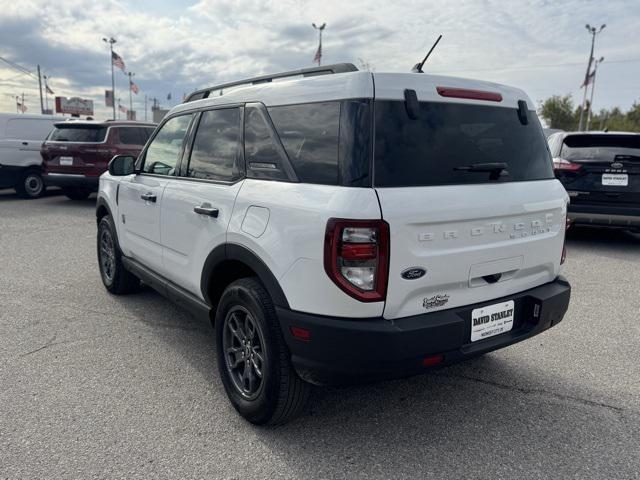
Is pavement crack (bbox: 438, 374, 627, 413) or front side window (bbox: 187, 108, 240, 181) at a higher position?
front side window (bbox: 187, 108, 240, 181)

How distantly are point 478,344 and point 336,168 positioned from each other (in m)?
1.15

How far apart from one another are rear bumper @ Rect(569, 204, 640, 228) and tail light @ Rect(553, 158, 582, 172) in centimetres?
53

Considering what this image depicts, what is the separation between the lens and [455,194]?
7.93ft

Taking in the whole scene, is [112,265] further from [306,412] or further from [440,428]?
[440,428]

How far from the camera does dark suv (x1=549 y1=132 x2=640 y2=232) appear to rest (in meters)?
6.86

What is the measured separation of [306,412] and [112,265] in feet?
9.62

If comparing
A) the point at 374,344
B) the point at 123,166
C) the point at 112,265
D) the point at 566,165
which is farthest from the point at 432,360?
the point at 566,165

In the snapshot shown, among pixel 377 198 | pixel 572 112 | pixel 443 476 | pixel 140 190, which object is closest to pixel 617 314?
pixel 443 476

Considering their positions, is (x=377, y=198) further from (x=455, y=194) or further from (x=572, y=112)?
(x=572, y=112)

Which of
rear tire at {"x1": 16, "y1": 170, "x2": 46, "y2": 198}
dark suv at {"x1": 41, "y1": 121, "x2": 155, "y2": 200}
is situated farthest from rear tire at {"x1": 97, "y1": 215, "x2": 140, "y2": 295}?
rear tire at {"x1": 16, "y1": 170, "x2": 46, "y2": 198}

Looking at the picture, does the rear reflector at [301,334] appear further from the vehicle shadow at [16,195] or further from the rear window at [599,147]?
the vehicle shadow at [16,195]

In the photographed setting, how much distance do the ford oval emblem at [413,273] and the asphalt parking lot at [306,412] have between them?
950mm

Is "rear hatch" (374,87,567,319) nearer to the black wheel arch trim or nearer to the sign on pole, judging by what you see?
the black wheel arch trim

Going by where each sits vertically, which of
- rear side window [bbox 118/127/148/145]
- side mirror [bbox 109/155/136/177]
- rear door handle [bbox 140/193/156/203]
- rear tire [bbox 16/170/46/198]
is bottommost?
rear tire [bbox 16/170/46/198]
